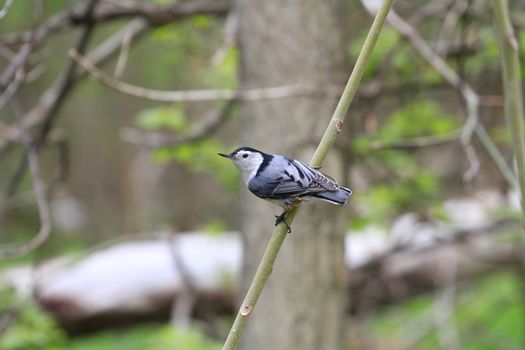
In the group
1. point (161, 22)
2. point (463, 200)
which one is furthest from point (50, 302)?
point (463, 200)

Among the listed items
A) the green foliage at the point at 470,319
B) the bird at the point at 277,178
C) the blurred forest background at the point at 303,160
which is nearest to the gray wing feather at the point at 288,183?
the bird at the point at 277,178

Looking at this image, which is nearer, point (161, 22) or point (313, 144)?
point (313, 144)

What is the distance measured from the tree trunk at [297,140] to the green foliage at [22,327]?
3.16ft

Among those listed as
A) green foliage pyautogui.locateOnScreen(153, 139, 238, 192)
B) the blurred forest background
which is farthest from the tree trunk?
green foliage pyautogui.locateOnScreen(153, 139, 238, 192)

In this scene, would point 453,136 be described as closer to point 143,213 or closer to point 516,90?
point 516,90

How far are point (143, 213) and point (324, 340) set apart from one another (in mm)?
7703

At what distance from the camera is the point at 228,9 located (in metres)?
3.65

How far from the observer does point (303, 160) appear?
2.84 m

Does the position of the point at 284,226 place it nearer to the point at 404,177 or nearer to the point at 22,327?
the point at 22,327

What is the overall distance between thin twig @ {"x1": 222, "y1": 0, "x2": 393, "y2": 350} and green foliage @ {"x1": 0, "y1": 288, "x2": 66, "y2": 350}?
219 centimetres

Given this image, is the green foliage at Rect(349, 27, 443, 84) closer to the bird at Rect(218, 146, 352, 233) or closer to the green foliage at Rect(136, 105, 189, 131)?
the green foliage at Rect(136, 105, 189, 131)

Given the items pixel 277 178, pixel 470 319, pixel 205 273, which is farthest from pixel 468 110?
pixel 470 319

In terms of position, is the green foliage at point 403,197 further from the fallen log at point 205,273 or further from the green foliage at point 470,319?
the green foliage at point 470,319

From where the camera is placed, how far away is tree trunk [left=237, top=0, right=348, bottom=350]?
2.88m
